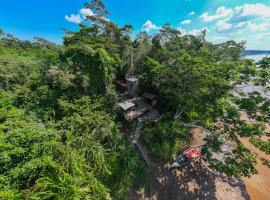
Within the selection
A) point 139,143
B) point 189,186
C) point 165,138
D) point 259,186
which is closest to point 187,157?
point 189,186

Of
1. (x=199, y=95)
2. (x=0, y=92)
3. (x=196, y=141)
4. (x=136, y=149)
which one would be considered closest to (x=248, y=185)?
(x=196, y=141)

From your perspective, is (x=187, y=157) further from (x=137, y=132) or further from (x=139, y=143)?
(x=137, y=132)

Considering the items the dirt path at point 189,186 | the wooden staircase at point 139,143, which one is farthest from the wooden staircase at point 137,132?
the dirt path at point 189,186

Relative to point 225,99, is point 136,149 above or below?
below

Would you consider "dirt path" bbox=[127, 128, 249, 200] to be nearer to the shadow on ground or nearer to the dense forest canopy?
the shadow on ground

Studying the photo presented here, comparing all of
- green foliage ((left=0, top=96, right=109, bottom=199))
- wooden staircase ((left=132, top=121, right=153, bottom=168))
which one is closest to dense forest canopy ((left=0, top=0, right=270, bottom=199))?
green foliage ((left=0, top=96, right=109, bottom=199))

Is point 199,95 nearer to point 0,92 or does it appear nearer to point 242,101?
point 242,101
